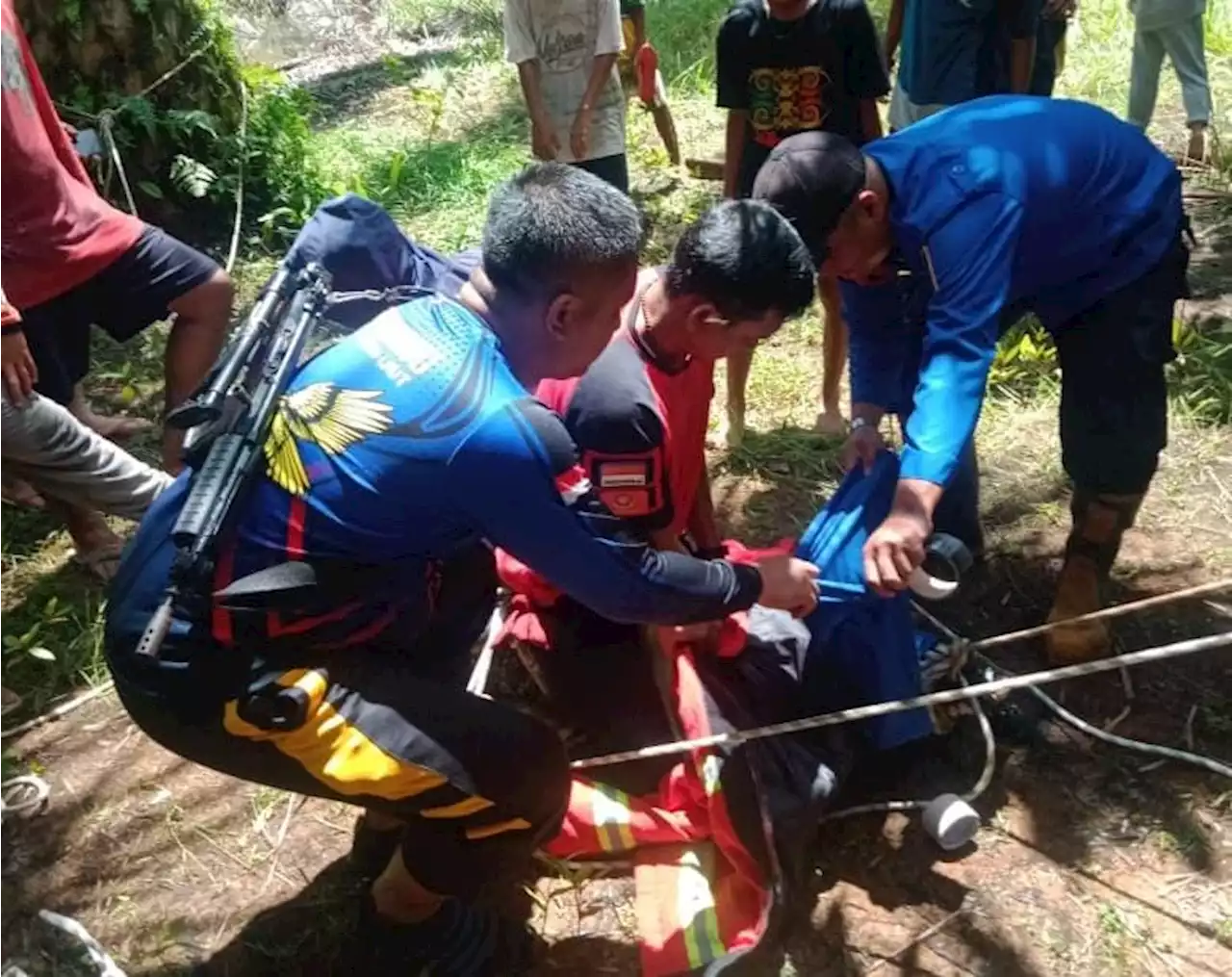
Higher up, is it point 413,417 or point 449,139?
point 413,417

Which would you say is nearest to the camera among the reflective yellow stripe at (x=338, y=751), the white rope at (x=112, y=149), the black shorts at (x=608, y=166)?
the reflective yellow stripe at (x=338, y=751)

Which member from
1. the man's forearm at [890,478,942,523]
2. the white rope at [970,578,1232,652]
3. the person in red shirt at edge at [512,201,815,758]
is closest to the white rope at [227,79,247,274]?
the person in red shirt at edge at [512,201,815,758]

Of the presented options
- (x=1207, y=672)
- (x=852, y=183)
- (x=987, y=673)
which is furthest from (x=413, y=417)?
(x=1207, y=672)

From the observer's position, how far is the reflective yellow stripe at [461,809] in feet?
7.45

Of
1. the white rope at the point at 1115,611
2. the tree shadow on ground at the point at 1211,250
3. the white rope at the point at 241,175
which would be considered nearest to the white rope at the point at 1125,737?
the white rope at the point at 1115,611

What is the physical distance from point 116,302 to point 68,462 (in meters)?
0.53

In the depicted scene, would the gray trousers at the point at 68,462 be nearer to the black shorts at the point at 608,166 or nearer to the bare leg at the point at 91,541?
the bare leg at the point at 91,541

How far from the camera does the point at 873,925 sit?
267cm

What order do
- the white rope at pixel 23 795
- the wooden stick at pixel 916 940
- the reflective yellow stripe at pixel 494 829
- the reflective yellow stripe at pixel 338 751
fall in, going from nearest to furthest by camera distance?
the reflective yellow stripe at pixel 338 751 → the reflective yellow stripe at pixel 494 829 → the wooden stick at pixel 916 940 → the white rope at pixel 23 795

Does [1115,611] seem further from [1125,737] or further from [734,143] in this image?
[734,143]

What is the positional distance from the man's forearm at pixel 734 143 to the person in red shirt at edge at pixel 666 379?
1775 mm

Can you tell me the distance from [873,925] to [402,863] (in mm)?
1012

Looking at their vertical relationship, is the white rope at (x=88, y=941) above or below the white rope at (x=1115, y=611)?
below

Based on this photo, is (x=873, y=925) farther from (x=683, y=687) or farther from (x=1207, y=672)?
(x=1207, y=672)
